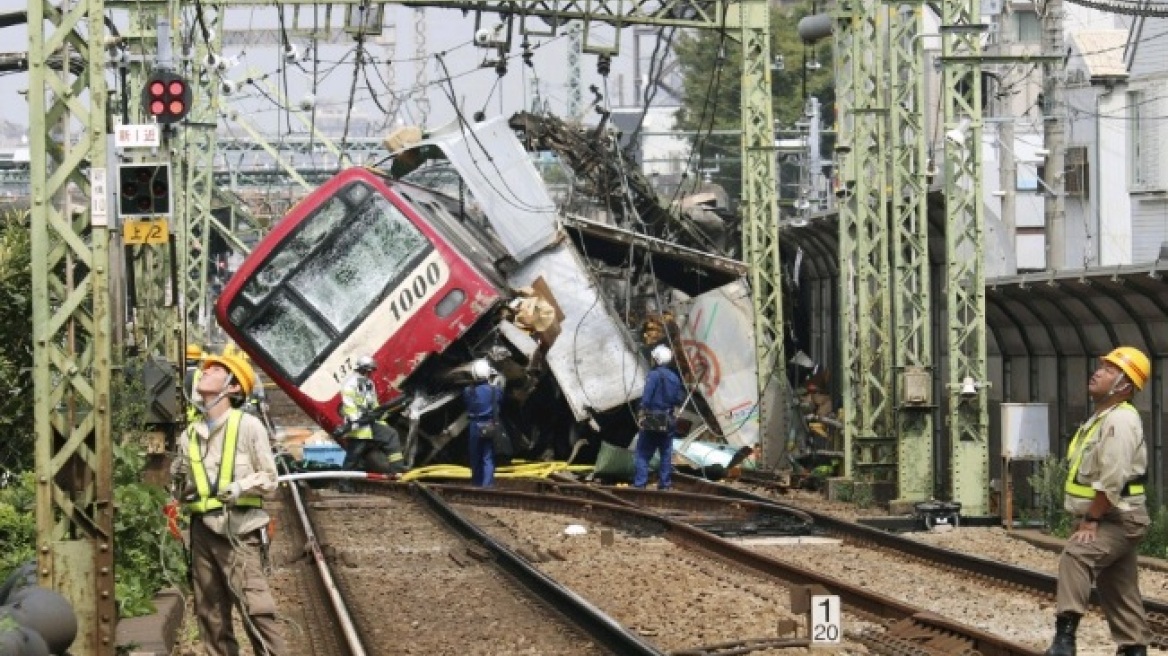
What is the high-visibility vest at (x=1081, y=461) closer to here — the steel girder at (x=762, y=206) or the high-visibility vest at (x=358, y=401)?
the high-visibility vest at (x=358, y=401)

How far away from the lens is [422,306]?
1170 inches

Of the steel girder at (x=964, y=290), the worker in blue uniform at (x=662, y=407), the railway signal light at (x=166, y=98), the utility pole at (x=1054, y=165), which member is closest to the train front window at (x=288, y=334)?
the worker in blue uniform at (x=662, y=407)

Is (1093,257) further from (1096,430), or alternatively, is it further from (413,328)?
(1096,430)

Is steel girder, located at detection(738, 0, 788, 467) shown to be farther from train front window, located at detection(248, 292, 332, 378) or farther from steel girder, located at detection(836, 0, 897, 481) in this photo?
train front window, located at detection(248, 292, 332, 378)

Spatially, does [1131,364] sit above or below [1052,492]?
above

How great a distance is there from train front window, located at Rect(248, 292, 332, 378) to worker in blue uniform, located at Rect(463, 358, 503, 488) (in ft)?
10.6

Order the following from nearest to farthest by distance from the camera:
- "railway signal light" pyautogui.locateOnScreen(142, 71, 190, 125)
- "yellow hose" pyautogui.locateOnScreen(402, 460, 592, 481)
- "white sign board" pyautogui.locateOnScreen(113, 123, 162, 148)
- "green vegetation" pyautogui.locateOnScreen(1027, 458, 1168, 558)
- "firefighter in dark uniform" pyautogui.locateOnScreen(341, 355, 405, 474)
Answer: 1. "white sign board" pyautogui.locateOnScreen(113, 123, 162, 148)
2. "green vegetation" pyautogui.locateOnScreen(1027, 458, 1168, 558)
3. "railway signal light" pyautogui.locateOnScreen(142, 71, 190, 125)
4. "firefighter in dark uniform" pyautogui.locateOnScreen(341, 355, 405, 474)
5. "yellow hose" pyautogui.locateOnScreen(402, 460, 592, 481)

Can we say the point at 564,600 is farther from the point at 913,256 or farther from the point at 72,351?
the point at 913,256

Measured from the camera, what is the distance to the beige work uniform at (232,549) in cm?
1100

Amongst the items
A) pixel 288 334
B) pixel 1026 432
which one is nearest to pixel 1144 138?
pixel 288 334

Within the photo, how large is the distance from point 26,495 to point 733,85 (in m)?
74.0

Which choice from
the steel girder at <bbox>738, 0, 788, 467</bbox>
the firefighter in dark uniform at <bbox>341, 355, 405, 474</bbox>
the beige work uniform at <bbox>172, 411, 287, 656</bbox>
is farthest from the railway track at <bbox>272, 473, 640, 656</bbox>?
the steel girder at <bbox>738, 0, 788, 467</bbox>

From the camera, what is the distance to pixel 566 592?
1495 centimetres

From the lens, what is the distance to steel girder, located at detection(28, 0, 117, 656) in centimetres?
1165
